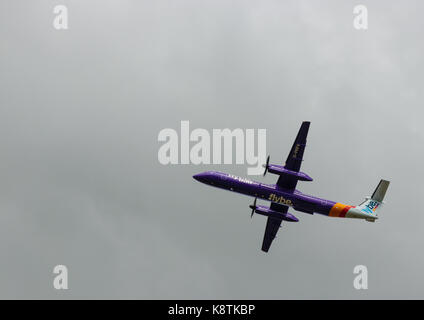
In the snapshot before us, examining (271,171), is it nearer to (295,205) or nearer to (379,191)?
(295,205)

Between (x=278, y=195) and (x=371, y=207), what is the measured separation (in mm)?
15665

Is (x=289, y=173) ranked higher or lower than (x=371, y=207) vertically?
higher

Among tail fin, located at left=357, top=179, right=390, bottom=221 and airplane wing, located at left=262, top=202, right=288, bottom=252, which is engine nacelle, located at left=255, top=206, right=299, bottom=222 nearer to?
airplane wing, located at left=262, top=202, right=288, bottom=252

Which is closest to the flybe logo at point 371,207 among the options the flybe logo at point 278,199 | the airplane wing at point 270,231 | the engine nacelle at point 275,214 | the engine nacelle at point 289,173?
the engine nacelle at point 289,173

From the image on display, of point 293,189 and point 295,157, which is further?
point 293,189

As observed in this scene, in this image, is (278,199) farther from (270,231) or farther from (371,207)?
(371,207)

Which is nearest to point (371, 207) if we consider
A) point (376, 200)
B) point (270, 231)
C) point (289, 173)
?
point (376, 200)

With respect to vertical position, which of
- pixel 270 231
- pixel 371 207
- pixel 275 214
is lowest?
pixel 270 231

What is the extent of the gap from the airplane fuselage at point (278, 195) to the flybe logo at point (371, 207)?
115 cm

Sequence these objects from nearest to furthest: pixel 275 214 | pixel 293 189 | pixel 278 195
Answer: pixel 278 195 → pixel 293 189 → pixel 275 214

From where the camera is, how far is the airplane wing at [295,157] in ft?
339

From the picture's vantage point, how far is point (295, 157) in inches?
4126

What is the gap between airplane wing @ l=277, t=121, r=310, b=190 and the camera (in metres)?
103
